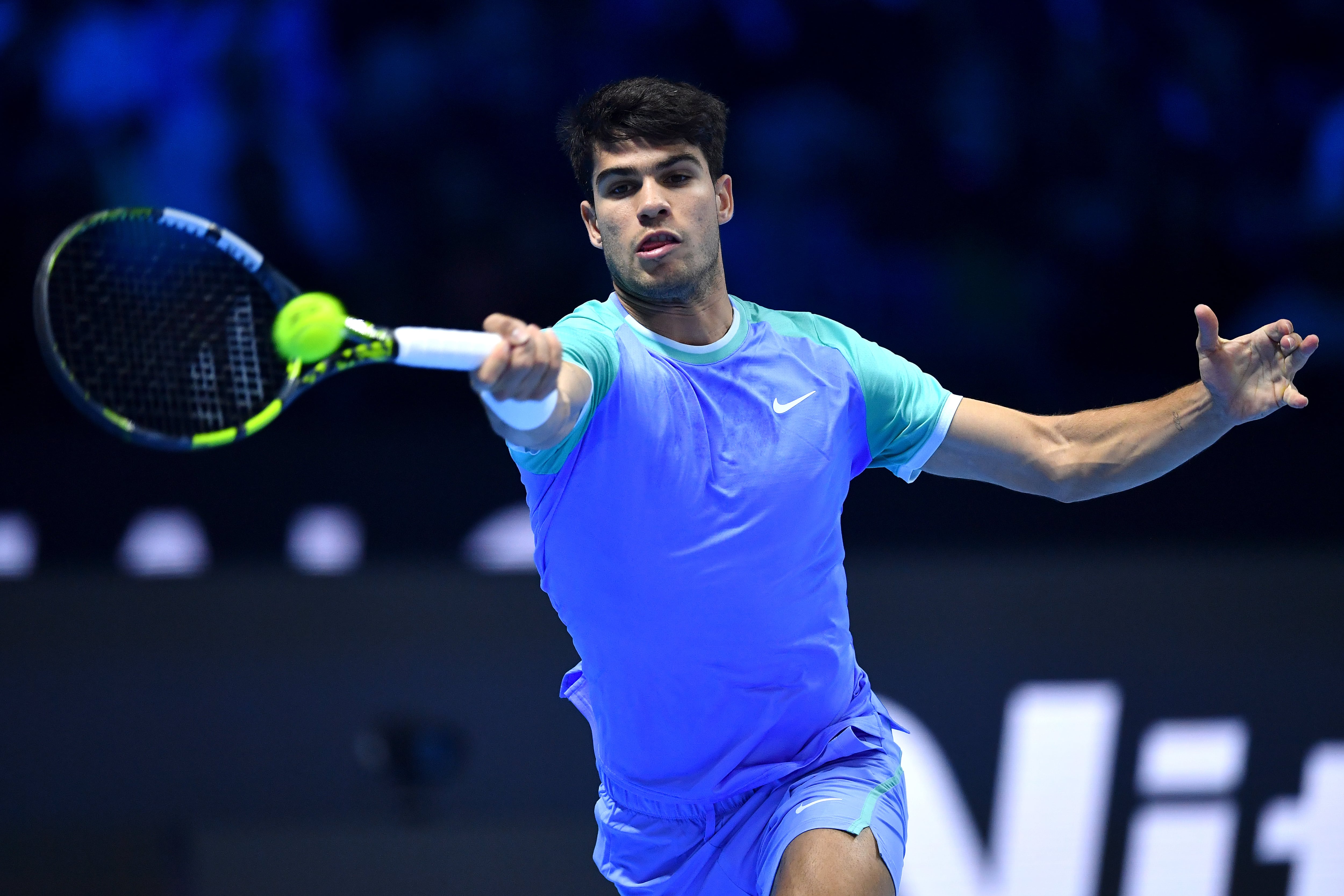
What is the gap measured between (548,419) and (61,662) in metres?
3.46

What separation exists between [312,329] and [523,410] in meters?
0.40

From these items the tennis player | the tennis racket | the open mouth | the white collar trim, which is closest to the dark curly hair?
the tennis player

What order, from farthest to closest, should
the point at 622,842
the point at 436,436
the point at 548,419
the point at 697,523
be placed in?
the point at 436,436 → the point at 622,842 → the point at 697,523 → the point at 548,419

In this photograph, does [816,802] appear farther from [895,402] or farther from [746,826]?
A: [895,402]

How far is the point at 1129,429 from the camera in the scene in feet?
10.4

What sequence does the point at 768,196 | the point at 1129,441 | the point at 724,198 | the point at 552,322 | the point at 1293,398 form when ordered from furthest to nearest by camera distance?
the point at 768,196 < the point at 552,322 < the point at 724,198 < the point at 1129,441 < the point at 1293,398

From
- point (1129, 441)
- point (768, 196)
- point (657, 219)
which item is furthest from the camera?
point (768, 196)

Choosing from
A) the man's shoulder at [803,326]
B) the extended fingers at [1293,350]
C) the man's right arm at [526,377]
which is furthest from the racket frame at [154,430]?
the extended fingers at [1293,350]

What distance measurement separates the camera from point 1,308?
5.68 m

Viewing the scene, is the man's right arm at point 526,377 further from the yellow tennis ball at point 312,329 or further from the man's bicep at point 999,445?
the man's bicep at point 999,445

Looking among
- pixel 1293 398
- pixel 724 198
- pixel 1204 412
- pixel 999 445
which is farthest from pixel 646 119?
pixel 1293 398

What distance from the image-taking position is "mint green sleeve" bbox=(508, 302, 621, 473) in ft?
8.90

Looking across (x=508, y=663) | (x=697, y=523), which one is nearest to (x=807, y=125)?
(x=508, y=663)

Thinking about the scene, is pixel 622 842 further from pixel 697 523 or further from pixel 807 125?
pixel 807 125
